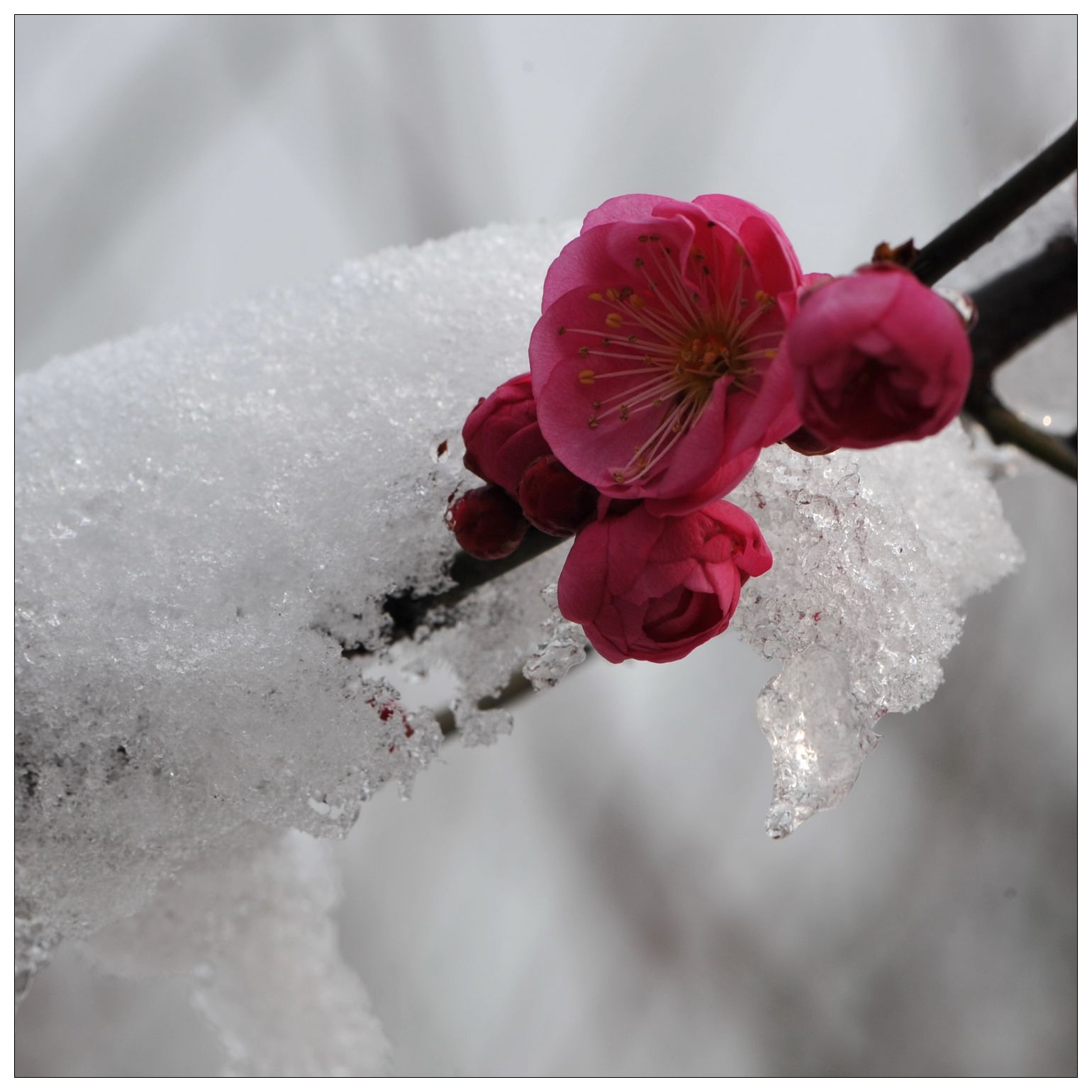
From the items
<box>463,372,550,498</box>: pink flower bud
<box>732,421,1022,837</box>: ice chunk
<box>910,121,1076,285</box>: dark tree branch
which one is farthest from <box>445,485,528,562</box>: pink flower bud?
<box>910,121,1076,285</box>: dark tree branch

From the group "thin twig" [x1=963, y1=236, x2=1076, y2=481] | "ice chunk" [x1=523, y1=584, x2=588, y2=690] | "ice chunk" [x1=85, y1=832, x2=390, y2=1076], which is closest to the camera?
"ice chunk" [x1=523, y1=584, x2=588, y2=690]

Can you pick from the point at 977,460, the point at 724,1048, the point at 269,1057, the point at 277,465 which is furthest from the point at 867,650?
the point at 724,1048

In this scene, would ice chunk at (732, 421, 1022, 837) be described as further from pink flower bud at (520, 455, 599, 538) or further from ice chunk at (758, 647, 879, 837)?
pink flower bud at (520, 455, 599, 538)

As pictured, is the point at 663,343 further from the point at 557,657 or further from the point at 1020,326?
the point at 1020,326

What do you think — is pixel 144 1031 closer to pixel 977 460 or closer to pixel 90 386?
pixel 90 386

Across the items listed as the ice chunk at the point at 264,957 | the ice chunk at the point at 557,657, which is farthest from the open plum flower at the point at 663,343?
the ice chunk at the point at 264,957

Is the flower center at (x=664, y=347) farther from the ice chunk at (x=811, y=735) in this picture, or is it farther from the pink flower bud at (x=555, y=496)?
the ice chunk at (x=811, y=735)
